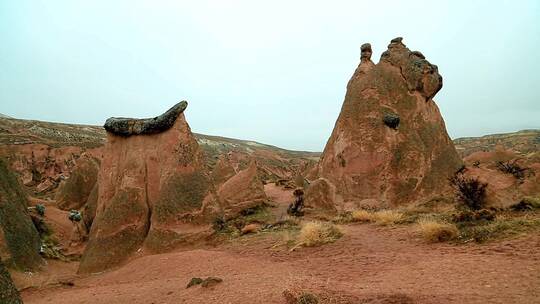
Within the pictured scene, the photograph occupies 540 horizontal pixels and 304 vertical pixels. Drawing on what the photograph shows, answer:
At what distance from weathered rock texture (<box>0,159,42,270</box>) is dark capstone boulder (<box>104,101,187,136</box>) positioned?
318cm

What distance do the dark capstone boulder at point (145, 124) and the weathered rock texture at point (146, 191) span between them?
29 millimetres

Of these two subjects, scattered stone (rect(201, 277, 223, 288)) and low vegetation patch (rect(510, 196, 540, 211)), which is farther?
low vegetation patch (rect(510, 196, 540, 211))

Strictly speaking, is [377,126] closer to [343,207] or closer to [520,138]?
[343,207]

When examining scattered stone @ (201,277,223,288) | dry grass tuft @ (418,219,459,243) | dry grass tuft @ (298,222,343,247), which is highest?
dry grass tuft @ (418,219,459,243)

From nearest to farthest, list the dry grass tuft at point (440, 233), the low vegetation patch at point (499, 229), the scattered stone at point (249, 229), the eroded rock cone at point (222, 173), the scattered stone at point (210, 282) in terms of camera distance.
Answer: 1. the scattered stone at point (210, 282)
2. the low vegetation patch at point (499, 229)
3. the dry grass tuft at point (440, 233)
4. the scattered stone at point (249, 229)
5. the eroded rock cone at point (222, 173)

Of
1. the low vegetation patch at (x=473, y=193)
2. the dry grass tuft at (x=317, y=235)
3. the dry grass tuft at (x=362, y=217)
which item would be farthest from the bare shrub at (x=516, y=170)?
the dry grass tuft at (x=317, y=235)

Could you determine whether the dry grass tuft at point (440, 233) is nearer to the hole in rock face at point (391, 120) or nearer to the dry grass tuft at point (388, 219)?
the dry grass tuft at point (388, 219)

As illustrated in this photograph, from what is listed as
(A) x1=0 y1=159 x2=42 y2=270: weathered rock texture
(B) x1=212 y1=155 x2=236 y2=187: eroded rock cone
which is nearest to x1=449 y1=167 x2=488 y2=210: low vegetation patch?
(A) x1=0 y1=159 x2=42 y2=270: weathered rock texture

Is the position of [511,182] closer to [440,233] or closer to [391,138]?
[391,138]

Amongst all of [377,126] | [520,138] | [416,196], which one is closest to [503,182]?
[416,196]

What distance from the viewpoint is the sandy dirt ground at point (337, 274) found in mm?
5074

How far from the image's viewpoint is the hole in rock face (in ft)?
46.9

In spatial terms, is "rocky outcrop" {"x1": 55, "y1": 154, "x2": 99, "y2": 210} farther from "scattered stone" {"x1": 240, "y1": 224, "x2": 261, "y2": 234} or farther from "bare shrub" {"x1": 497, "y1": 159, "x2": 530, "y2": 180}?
"bare shrub" {"x1": 497, "y1": 159, "x2": 530, "y2": 180}

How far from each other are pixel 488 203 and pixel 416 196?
3.36 m
